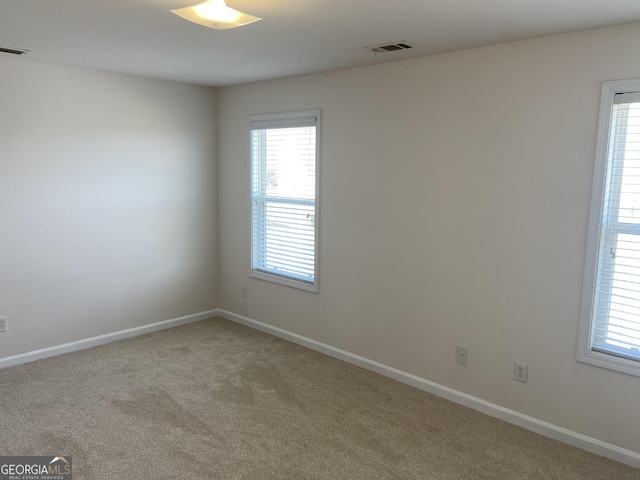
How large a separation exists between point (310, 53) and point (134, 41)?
1.12m

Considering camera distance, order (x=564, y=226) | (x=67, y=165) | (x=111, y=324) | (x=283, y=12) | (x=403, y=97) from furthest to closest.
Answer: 1. (x=111, y=324)
2. (x=67, y=165)
3. (x=403, y=97)
4. (x=564, y=226)
5. (x=283, y=12)

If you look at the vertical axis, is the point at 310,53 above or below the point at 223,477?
above

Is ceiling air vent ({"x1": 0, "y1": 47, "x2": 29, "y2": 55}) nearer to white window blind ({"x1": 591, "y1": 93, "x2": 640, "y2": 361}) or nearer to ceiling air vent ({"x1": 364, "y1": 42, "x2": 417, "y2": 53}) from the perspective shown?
ceiling air vent ({"x1": 364, "y1": 42, "x2": 417, "y2": 53})

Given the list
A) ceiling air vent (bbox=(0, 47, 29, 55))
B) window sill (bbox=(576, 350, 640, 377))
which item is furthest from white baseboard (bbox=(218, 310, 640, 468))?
ceiling air vent (bbox=(0, 47, 29, 55))

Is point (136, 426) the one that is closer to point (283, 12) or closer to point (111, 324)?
point (111, 324)

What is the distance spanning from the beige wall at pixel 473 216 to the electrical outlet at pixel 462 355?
0.04 meters

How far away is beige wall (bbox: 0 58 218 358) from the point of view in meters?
3.86

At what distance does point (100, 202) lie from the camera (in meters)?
4.31

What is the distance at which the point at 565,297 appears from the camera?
9.64ft

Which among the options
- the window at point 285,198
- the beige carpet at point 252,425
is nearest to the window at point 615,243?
the beige carpet at point 252,425

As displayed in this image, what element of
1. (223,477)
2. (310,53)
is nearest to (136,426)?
(223,477)

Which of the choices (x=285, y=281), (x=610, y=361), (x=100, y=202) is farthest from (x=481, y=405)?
(x=100, y=202)

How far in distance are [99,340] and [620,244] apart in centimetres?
404

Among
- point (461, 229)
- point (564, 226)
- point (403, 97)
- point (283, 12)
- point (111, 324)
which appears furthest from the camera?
point (111, 324)
